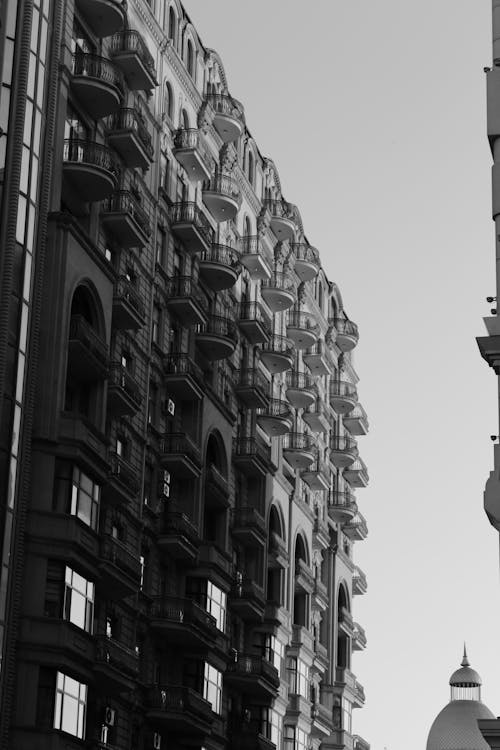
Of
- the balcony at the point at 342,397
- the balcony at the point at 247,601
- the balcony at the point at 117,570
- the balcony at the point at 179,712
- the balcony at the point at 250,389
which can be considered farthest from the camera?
the balcony at the point at 342,397

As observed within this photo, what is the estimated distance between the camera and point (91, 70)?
61.4m

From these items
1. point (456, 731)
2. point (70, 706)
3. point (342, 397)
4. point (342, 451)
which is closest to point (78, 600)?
point (70, 706)

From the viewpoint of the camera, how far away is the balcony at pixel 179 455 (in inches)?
2687

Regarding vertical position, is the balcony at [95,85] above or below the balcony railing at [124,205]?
above

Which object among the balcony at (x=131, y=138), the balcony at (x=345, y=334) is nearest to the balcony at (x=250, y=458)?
the balcony at (x=131, y=138)

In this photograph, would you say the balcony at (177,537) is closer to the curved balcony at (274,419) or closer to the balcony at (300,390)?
the curved balcony at (274,419)

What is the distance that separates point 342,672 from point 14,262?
5062cm

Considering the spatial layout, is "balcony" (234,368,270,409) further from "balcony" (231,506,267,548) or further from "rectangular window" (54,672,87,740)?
Result: "rectangular window" (54,672,87,740)

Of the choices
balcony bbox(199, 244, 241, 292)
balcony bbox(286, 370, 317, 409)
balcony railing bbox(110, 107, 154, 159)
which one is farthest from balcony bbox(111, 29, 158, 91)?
balcony bbox(286, 370, 317, 409)

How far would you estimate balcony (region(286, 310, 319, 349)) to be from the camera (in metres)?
92.0

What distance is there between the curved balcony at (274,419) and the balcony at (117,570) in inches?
957

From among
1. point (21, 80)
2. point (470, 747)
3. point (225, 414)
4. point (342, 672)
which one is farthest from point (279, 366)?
point (21, 80)

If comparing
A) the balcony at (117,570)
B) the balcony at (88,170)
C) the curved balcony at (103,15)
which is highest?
the curved balcony at (103,15)

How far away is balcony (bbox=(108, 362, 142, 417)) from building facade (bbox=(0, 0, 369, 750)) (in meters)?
0.12
